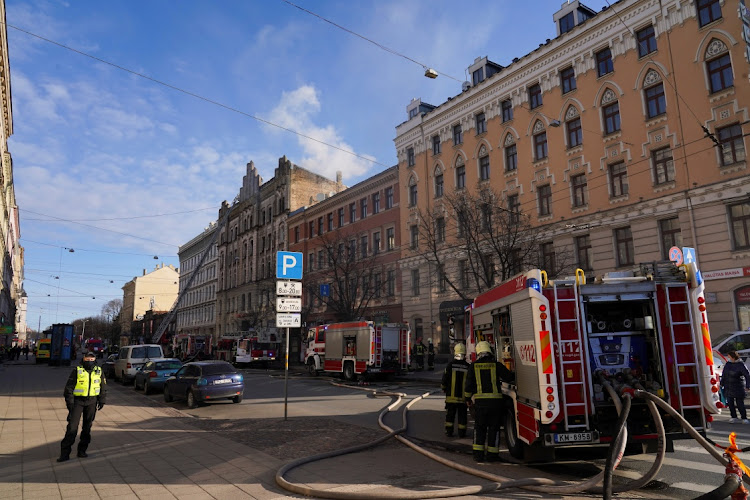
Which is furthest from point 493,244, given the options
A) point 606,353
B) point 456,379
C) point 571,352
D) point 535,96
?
point 571,352

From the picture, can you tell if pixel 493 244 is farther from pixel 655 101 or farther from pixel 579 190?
pixel 655 101

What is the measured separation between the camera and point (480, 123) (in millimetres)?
34688

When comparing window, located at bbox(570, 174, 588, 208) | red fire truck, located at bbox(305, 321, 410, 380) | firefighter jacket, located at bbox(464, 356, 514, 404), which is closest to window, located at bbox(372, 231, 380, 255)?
red fire truck, located at bbox(305, 321, 410, 380)

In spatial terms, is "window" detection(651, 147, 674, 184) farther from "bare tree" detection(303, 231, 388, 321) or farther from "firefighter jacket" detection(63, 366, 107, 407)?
"firefighter jacket" detection(63, 366, 107, 407)

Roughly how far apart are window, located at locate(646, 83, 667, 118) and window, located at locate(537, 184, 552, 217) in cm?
649

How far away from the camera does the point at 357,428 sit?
36.7ft

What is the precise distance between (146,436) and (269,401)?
7.02 m

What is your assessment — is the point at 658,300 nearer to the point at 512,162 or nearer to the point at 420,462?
the point at 420,462

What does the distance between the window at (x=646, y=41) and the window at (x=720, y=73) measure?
9.62 feet

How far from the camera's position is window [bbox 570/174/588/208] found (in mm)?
27812

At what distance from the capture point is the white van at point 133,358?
81.9 feet

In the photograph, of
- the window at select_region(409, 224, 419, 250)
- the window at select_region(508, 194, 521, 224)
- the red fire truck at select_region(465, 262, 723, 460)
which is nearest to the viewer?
the red fire truck at select_region(465, 262, 723, 460)

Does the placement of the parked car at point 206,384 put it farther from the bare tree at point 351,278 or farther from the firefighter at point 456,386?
the bare tree at point 351,278

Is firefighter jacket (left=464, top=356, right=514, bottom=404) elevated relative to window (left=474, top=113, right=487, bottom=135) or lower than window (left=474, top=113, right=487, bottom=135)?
lower
